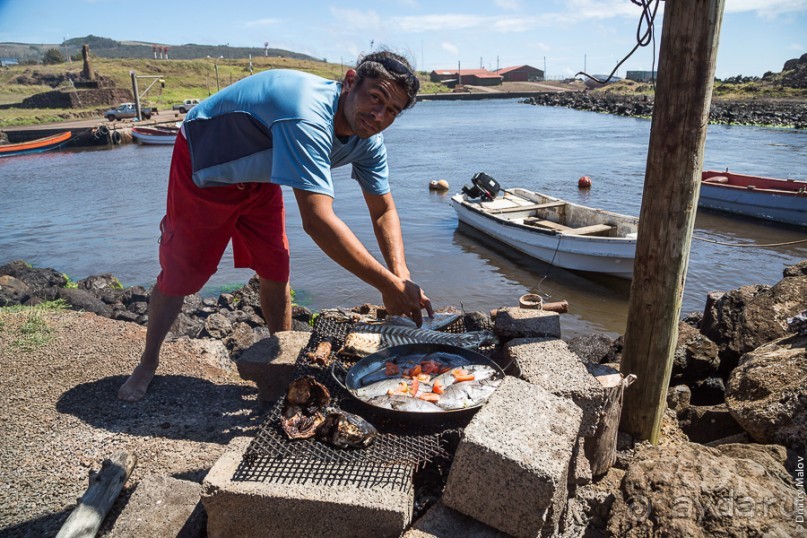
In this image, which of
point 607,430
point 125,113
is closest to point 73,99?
point 125,113

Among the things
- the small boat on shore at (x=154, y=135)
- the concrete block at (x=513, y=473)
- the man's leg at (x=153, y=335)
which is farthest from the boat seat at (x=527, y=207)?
the small boat on shore at (x=154, y=135)

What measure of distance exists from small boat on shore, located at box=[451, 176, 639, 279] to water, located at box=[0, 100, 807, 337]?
48 cm

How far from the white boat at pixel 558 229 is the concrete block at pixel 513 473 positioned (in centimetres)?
913

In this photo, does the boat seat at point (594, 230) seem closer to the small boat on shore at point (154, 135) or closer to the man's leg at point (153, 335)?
the man's leg at point (153, 335)

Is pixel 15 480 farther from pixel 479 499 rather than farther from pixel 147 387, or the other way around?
pixel 479 499

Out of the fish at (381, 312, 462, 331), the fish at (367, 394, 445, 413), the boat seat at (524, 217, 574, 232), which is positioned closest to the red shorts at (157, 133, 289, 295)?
the fish at (381, 312, 462, 331)

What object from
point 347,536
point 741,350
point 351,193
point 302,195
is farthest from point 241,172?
point 351,193

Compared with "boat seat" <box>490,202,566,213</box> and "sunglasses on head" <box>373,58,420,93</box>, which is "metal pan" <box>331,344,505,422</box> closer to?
"sunglasses on head" <box>373,58,420,93</box>

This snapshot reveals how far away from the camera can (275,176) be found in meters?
3.39

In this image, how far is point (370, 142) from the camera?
13.9 ft

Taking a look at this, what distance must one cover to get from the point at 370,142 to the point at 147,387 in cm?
283

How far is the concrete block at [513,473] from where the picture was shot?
272cm

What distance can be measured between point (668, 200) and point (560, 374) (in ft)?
4.69

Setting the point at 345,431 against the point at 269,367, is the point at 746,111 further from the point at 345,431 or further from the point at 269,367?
the point at 345,431
